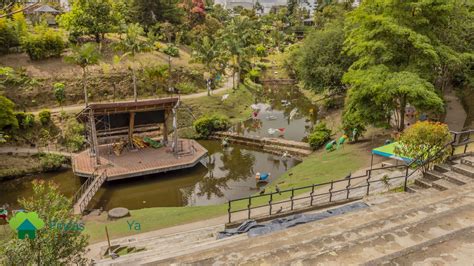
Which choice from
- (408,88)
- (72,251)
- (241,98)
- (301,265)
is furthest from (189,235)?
(241,98)

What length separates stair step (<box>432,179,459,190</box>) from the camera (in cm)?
1082

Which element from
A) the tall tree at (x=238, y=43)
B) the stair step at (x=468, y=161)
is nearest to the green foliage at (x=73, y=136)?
the tall tree at (x=238, y=43)

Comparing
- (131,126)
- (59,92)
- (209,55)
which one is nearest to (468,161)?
A: (131,126)

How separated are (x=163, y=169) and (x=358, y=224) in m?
16.2

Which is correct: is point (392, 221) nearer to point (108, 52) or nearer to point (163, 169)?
point (163, 169)

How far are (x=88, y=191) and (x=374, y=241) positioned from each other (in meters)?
16.6

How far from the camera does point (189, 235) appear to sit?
12.7m

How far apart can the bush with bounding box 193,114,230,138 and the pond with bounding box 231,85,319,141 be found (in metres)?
1.95

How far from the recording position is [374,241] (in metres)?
6.92

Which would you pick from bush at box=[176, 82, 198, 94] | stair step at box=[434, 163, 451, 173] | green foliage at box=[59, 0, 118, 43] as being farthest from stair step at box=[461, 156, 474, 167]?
green foliage at box=[59, 0, 118, 43]

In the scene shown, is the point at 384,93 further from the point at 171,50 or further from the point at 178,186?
the point at 171,50

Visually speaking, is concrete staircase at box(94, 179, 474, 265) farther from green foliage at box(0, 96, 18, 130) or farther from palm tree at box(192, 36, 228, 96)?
palm tree at box(192, 36, 228, 96)

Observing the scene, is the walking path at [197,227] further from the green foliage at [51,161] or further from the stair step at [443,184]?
the green foliage at [51,161]

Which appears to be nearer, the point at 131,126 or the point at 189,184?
the point at 189,184
